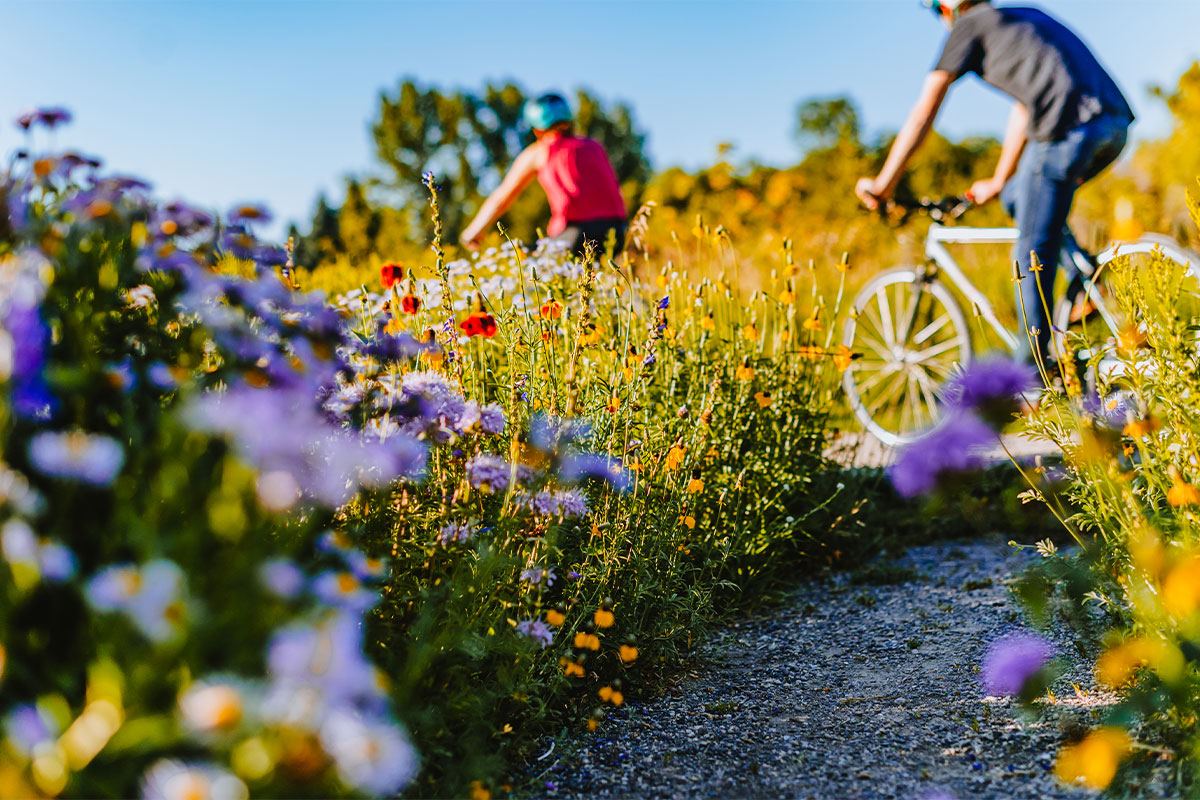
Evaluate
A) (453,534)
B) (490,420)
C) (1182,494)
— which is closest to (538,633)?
(453,534)

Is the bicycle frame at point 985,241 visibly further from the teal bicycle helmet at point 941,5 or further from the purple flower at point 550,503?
the purple flower at point 550,503

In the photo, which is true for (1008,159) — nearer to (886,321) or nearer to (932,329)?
(932,329)

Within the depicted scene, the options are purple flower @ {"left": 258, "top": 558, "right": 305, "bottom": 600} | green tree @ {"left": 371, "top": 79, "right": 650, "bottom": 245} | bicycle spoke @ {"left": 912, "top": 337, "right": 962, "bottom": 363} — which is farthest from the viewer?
green tree @ {"left": 371, "top": 79, "right": 650, "bottom": 245}

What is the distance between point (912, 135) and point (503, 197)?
2.01 meters

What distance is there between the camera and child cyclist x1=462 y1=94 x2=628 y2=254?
4617mm

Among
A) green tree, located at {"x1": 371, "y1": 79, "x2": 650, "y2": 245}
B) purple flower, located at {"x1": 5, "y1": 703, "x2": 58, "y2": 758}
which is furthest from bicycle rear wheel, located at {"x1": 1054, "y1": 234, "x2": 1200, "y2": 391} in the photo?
green tree, located at {"x1": 371, "y1": 79, "x2": 650, "y2": 245}

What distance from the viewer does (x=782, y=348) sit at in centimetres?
306

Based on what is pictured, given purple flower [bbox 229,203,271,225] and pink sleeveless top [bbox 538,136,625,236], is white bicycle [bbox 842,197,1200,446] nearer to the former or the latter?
pink sleeveless top [bbox 538,136,625,236]

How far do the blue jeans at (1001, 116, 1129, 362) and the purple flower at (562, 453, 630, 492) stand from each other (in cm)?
186

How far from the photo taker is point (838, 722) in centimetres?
202

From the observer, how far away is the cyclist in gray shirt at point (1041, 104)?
10.4ft

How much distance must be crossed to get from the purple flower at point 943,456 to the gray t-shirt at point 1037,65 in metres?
2.14

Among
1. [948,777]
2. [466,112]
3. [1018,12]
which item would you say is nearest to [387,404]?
[948,777]

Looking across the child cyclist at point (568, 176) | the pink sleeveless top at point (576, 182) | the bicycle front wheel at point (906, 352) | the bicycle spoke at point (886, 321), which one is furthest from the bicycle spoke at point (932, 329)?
the pink sleeveless top at point (576, 182)
